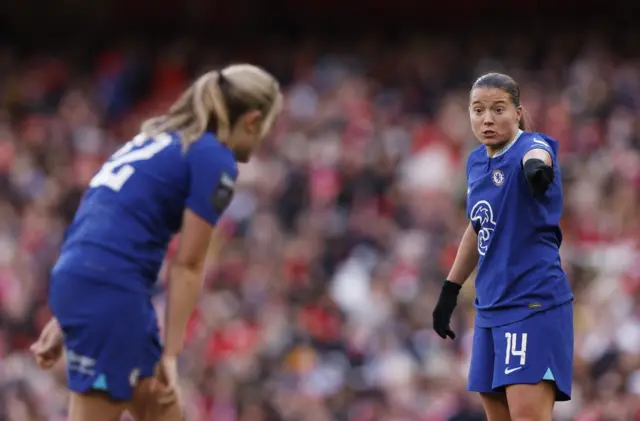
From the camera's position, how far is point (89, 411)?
457cm

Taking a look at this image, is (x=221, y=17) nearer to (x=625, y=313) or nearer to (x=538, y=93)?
(x=538, y=93)

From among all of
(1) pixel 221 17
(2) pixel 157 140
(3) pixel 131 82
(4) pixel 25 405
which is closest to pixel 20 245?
(4) pixel 25 405

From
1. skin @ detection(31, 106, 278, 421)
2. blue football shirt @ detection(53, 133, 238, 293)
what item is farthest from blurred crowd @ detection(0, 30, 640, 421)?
blue football shirt @ detection(53, 133, 238, 293)

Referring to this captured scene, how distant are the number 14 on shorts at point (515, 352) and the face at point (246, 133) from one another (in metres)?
1.28

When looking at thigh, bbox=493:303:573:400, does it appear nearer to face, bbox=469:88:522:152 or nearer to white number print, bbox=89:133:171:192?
face, bbox=469:88:522:152

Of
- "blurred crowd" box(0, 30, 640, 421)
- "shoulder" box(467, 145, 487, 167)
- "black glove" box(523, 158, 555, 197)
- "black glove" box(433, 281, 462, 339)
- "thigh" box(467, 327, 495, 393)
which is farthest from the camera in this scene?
"blurred crowd" box(0, 30, 640, 421)

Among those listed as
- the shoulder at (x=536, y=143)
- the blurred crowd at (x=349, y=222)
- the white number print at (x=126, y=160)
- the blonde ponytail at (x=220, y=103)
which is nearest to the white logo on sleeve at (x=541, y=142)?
the shoulder at (x=536, y=143)

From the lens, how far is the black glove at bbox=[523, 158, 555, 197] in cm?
466

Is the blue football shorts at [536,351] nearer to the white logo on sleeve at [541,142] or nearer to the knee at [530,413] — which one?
the knee at [530,413]

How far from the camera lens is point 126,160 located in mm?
A: 4715

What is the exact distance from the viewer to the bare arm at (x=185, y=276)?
4.57m

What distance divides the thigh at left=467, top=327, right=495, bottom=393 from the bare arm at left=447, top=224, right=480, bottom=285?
37 centimetres

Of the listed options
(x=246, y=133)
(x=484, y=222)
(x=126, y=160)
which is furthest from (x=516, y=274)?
(x=126, y=160)

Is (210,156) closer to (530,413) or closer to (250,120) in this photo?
(250,120)
